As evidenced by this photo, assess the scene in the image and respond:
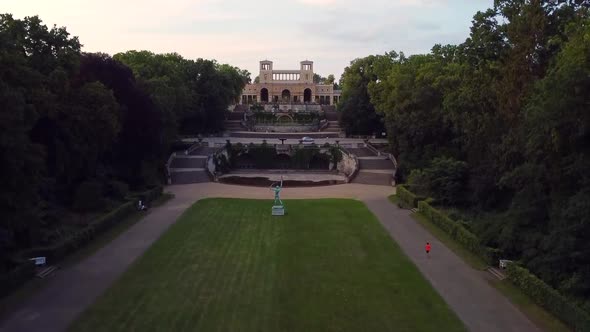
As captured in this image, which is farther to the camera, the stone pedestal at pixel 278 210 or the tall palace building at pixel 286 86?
the tall palace building at pixel 286 86

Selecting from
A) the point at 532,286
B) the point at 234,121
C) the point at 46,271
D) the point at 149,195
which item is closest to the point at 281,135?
the point at 234,121

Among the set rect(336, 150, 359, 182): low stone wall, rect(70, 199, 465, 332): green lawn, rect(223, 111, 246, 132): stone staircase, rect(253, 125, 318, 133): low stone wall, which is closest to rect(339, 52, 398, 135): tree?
rect(336, 150, 359, 182): low stone wall

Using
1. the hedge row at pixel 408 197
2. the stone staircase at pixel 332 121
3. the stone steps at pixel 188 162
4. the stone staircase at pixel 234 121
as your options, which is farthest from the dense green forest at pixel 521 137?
the stone staircase at pixel 234 121

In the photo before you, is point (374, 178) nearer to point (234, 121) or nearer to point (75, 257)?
point (75, 257)

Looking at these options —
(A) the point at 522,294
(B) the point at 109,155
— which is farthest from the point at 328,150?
(A) the point at 522,294

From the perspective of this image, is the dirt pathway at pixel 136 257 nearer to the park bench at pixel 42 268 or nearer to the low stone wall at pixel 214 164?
the park bench at pixel 42 268

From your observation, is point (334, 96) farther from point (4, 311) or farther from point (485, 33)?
point (4, 311)
